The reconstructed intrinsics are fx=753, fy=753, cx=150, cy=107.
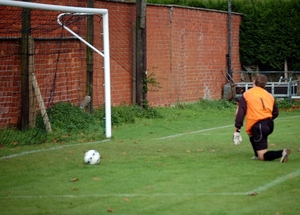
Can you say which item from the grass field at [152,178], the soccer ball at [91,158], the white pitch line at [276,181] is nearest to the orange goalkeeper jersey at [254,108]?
the grass field at [152,178]

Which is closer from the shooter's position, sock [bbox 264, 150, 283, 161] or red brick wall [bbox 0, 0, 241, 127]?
sock [bbox 264, 150, 283, 161]

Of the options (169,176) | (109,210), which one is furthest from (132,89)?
(109,210)

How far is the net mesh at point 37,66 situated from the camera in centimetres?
1638

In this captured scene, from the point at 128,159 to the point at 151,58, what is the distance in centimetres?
1042

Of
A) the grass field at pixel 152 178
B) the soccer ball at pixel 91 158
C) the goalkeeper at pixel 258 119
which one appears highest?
the goalkeeper at pixel 258 119

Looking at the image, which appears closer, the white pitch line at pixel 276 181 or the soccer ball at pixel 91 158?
the white pitch line at pixel 276 181

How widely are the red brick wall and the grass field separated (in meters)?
2.38

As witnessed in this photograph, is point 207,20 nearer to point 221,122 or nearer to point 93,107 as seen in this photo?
point 221,122

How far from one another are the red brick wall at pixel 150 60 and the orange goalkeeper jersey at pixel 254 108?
614 cm

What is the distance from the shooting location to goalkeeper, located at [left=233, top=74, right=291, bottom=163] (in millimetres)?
12328

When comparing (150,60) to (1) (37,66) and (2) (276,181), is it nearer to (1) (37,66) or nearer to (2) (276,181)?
(1) (37,66)

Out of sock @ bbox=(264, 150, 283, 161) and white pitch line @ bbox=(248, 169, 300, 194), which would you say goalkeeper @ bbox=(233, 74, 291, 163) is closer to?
sock @ bbox=(264, 150, 283, 161)

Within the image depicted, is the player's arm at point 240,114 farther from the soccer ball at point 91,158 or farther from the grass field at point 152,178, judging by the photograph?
the soccer ball at point 91,158

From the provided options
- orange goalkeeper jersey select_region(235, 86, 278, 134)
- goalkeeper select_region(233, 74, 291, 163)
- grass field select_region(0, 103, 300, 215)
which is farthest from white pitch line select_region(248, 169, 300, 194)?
orange goalkeeper jersey select_region(235, 86, 278, 134)
